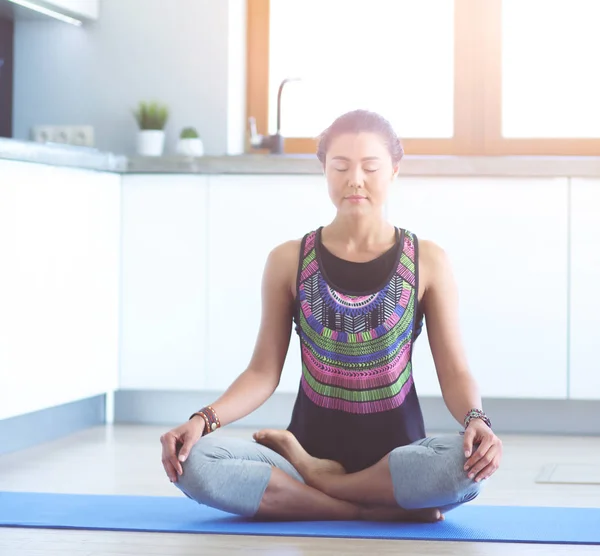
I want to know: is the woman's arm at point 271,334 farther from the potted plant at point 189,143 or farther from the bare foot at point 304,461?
the potted plant at point 189,143

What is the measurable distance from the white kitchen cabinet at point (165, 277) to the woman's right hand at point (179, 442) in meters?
1.77

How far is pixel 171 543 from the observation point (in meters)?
2.01

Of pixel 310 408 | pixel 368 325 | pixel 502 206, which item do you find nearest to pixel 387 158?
pixel 368 325

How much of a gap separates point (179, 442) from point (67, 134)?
2.39 meters

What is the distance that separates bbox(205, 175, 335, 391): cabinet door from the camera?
377cm

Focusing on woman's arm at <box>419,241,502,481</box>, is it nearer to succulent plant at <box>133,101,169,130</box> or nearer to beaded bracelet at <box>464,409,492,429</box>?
beaded bracelet at <box>464,409,492,429</box>

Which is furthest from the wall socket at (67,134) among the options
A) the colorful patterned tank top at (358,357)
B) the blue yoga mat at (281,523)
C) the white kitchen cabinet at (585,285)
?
the colorful patterned tank top at (358,357)

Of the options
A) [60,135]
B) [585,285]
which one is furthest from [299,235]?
[60,135]

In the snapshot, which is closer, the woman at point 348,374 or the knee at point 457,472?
the knee at point 457,472

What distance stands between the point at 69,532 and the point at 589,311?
2095mm

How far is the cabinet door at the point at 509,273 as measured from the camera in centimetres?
366

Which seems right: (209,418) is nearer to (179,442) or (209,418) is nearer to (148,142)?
(179,442)

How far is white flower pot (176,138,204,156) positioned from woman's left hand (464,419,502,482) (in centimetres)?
226

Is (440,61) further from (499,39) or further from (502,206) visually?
(502,206)
